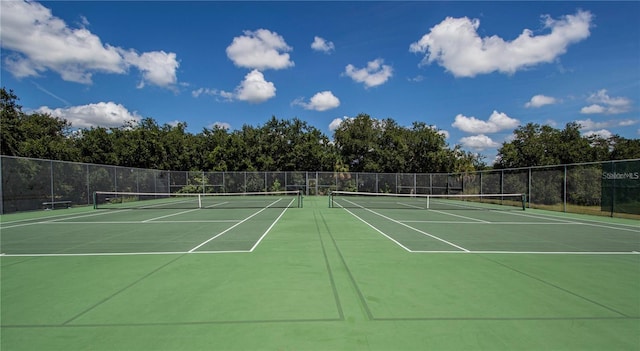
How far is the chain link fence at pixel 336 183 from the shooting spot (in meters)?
16.1

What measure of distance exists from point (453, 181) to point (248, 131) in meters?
26.3

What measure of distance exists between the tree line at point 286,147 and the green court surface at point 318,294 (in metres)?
30.4

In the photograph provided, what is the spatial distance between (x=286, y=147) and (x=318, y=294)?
40382 millimetres

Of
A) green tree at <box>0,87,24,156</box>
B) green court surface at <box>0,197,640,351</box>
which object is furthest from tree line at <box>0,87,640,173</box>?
green court surface at <box>0,197,640,351</box>

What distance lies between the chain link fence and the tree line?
17.6 feet

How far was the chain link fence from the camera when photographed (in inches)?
635

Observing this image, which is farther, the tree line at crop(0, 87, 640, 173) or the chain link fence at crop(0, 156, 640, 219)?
the tree line at crop(0, 87, 640, 173)

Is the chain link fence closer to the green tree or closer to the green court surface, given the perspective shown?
the green court surface

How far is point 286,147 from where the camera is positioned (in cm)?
4450

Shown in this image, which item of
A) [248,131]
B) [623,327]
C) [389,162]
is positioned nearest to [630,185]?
[623,327]

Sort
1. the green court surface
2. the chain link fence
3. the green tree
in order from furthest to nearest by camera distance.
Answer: the green tree, the chain link fence, the green court surface

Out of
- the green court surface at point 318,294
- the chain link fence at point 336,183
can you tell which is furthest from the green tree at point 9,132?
the green court surface at point 318,294

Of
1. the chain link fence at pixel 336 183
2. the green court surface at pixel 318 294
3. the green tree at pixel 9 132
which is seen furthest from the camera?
the green tree at pixel 9 132

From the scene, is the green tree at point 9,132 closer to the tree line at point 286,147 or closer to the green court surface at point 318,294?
the tree line at point 286,147
